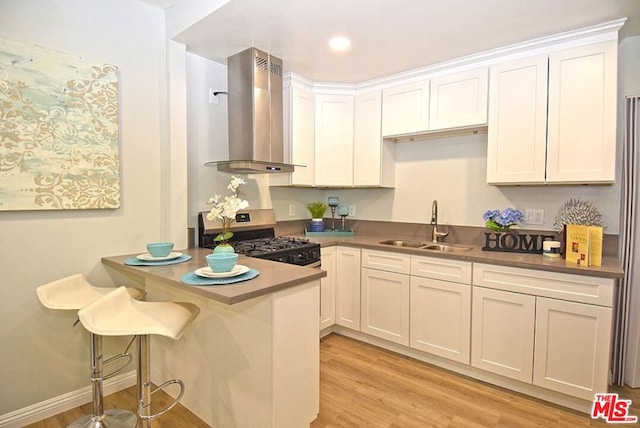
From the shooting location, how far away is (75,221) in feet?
6.74

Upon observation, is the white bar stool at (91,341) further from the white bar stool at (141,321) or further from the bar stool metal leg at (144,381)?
the bar stool metal leg at (144,381)

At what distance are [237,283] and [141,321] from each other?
42cm

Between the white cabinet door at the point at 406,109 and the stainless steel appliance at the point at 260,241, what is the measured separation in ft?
4.20

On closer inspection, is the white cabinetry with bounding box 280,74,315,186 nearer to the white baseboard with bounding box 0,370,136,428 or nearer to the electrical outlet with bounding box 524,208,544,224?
the electrical outlet with bounding box 524,208,544,224

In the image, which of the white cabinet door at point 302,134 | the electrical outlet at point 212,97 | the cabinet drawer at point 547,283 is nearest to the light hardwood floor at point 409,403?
the cabinet drawer at point 547,283

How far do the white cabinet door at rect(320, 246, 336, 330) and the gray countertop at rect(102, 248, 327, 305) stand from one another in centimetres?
101

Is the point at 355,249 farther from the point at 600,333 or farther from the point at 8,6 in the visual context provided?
the point at 8,6

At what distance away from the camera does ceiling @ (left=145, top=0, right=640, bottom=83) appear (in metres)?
1.93

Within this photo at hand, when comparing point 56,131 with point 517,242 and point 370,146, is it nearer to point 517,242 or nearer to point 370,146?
point 370,146

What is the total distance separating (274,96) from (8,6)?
158 cm

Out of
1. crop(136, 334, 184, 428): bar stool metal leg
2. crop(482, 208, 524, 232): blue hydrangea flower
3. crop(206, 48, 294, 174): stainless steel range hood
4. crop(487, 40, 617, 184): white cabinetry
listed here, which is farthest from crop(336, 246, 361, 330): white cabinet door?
crop(136, 334, 184, 428): bar stool metal leg

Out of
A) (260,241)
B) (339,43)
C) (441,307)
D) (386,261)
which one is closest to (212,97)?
(339,43)

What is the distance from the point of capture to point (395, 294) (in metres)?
2.74

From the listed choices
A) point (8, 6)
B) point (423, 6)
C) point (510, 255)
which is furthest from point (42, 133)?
point (510, 255)
